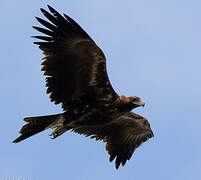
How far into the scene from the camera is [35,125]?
485 inches

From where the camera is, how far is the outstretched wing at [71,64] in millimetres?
11664

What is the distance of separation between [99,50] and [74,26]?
2.44 ft

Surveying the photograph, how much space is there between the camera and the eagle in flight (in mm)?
11688

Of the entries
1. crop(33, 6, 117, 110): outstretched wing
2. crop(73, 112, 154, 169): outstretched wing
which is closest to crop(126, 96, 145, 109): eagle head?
crop(33, 6, 117, 110): outstretched wing

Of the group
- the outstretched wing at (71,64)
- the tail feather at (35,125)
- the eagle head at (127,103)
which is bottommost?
the tail feather at (35,125)

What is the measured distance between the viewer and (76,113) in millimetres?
12406

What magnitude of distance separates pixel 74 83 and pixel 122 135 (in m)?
2.50

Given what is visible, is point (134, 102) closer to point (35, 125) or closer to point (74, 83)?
point (74, 83)

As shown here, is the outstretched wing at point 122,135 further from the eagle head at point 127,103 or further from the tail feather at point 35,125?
the tail feather at point 35,125

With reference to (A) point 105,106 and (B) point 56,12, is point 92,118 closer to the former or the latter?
(A) point 105,106

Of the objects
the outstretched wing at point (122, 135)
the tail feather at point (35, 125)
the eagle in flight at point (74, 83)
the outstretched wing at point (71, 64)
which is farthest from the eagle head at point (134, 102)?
the tail feather at point (35, 125)

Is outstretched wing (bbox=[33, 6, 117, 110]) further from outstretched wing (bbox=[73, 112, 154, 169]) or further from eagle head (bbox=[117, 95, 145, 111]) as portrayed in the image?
outstretched wing (bbox=[73, 112, 154, 169])

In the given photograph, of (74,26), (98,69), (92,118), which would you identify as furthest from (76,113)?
(74,26)

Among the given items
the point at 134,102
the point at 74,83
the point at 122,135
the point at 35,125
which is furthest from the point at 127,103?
the point at 35,125
